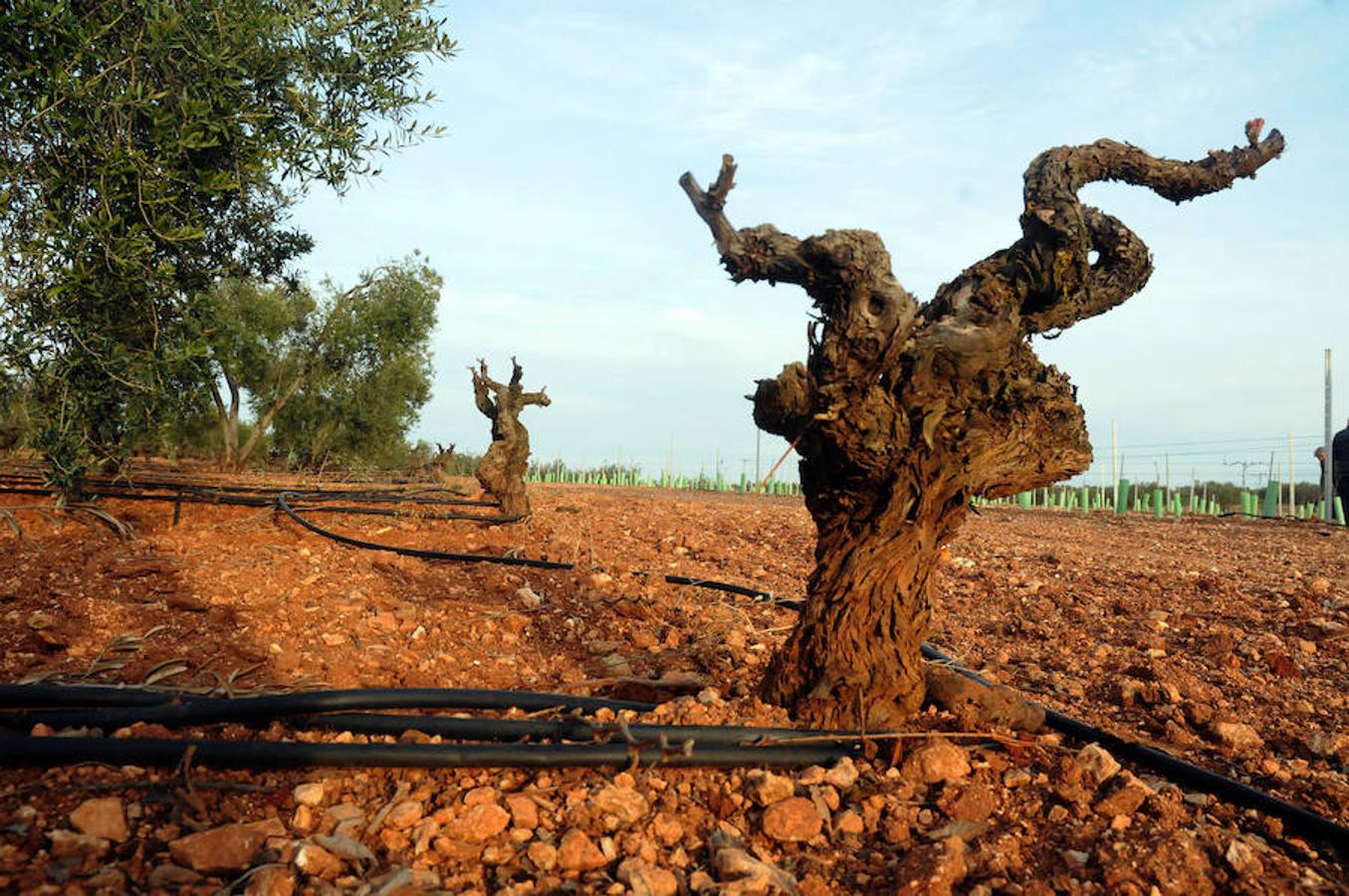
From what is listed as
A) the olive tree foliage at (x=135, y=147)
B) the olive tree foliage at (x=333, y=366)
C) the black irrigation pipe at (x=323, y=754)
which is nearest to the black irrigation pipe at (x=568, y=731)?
the black irrigation pipe at (x=323, y=754)

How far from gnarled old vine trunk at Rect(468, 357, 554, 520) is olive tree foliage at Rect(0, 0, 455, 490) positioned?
9.34ft

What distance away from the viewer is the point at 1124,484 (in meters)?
21.7

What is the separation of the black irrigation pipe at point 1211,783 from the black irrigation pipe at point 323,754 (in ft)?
4.89

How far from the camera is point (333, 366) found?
2112cm

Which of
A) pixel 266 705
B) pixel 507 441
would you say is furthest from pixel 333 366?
pixel 266 705

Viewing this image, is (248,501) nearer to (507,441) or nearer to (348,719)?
(507,441)

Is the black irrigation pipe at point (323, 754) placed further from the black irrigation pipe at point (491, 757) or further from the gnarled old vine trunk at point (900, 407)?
the gnarled old vine trunk at point (900, 407)

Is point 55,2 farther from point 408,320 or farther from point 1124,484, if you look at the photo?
point 1124,484

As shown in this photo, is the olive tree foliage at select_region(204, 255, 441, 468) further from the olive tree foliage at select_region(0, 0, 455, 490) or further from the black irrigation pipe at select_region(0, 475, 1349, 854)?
the black irrigation pipe at select_region(0, 475, 1349, 854)

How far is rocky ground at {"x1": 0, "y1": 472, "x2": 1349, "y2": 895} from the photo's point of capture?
2.45 meters

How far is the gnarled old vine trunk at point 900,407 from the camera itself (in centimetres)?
330

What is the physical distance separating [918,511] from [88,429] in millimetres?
8309

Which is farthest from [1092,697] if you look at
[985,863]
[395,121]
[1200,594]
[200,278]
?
[200,278]

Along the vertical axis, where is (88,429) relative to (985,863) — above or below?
above
